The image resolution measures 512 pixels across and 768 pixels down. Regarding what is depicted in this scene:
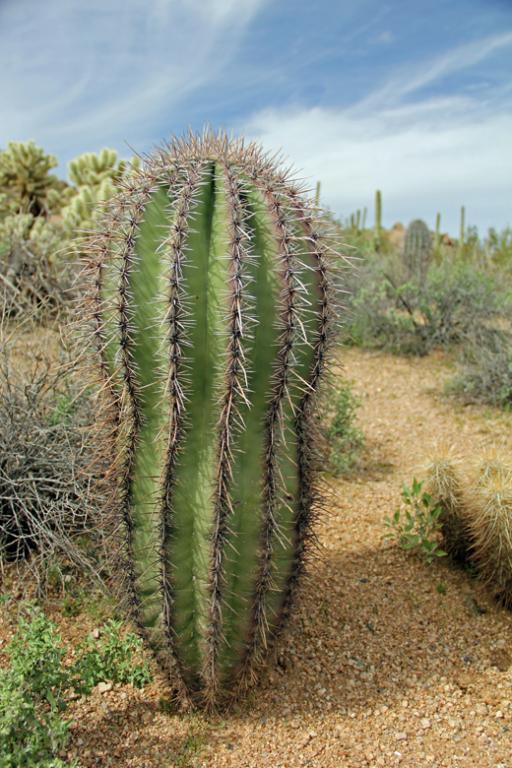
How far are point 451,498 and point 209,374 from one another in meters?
1.97

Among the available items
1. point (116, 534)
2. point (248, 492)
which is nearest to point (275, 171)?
point (248, 492)

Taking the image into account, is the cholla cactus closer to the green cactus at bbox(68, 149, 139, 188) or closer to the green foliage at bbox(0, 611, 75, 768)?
the green foliage at bbox(0, 611, 75, 768)

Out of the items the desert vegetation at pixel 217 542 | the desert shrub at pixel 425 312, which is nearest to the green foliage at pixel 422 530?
the desert vegetation at pixel 217 542

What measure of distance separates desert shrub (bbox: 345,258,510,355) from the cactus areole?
582 cm

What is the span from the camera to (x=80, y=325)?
8.32 ft

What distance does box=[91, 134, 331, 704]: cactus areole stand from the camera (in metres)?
2.32

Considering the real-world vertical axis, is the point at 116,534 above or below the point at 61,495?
above

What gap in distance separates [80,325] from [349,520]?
2.44m

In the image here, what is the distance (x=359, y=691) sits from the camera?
2.94 metres

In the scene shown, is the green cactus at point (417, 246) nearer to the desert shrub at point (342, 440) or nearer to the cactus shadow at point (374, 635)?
the desert shrub at point (342, 440)

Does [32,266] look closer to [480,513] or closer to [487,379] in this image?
[487,379]

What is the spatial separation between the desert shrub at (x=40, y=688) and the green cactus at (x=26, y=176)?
9.22 metres

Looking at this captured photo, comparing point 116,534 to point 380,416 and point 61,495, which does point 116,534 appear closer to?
point 61,495

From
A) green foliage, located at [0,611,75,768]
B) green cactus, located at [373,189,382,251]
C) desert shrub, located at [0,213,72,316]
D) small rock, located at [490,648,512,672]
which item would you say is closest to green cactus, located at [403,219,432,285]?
green cactus, located at [373,189,382,251]
